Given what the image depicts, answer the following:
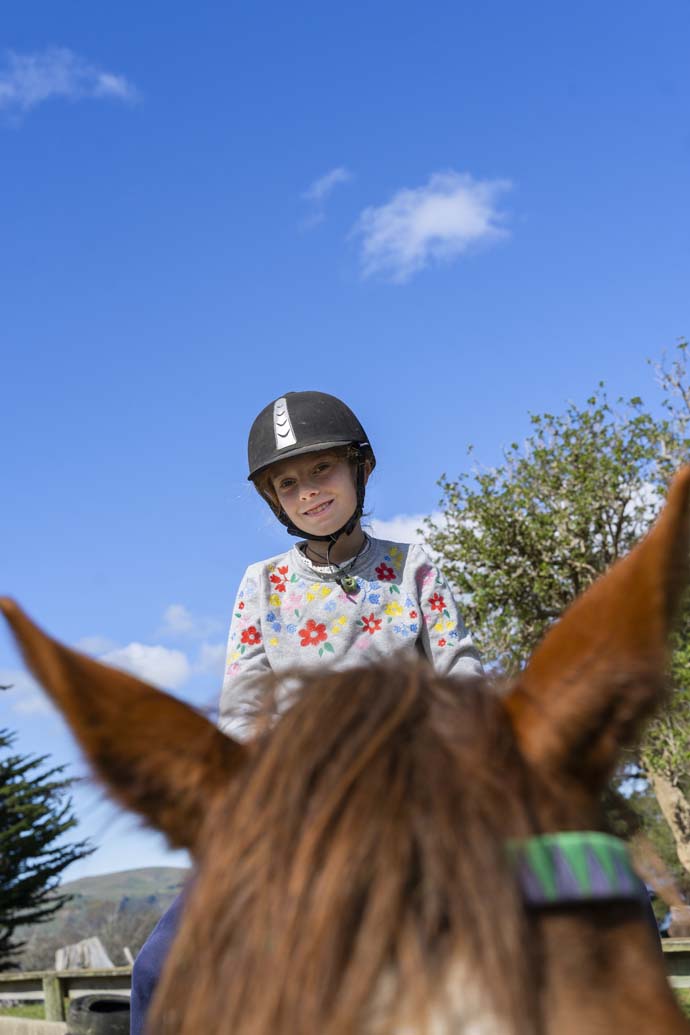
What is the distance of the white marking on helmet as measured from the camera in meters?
3.23

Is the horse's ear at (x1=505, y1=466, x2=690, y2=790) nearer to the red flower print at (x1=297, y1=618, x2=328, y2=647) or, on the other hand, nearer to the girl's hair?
the red flower print at (x1=297, y1=618, x2=328, y2=647)

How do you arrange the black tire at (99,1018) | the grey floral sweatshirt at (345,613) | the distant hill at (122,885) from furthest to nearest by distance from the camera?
1. the distant hill at (122,885)
2. the black tire at (99,1018)
3. the grey floral sweatshirt at (345,613)

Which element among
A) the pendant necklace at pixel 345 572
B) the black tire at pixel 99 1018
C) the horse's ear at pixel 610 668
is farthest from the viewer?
the black tire at pixel 99 1018

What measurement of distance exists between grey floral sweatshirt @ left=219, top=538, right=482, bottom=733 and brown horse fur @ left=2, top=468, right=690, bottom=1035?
5.21 feet

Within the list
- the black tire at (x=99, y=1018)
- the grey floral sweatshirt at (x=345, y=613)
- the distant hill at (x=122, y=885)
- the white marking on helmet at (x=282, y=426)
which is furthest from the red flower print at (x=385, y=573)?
the distant hill at (x=122, y=885)

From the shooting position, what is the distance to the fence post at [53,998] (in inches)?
403

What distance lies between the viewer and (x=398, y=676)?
51.8 inches

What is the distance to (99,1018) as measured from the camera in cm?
688

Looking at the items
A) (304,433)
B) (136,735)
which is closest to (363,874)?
(136,735)

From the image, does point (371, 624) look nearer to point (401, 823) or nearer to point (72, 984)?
point (401, 823)

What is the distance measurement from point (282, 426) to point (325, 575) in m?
0.48

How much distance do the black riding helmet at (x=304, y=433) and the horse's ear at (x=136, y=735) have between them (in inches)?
76.6

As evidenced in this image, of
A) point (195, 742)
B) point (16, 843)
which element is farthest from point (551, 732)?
point (16, 843)

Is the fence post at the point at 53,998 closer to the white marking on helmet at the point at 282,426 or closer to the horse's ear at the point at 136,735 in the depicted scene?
A: the white marking on helmet at the point at 282,426
